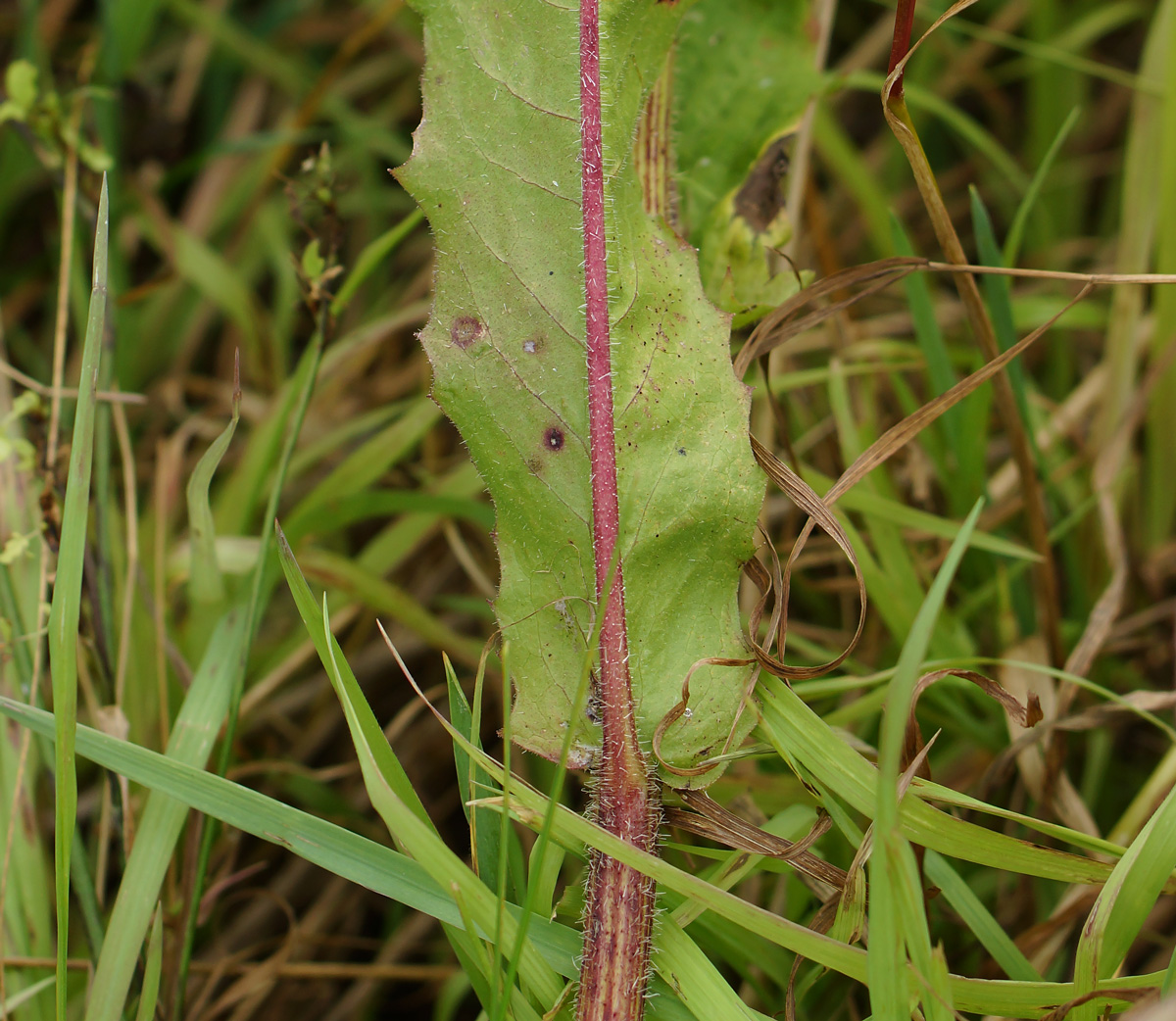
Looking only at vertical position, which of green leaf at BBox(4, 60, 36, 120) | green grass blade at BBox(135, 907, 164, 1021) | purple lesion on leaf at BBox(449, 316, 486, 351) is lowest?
green grass blade at BBox(135, 907, 164, 1021)

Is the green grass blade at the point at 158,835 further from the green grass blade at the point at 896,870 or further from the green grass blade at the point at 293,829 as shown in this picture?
the green grass blade at the point at 896,870

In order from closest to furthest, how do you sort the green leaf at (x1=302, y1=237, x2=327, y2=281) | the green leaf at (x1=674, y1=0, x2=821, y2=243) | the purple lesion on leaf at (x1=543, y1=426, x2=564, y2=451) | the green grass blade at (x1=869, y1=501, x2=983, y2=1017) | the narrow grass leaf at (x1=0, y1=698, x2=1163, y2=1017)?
the green grass blade at (x1=869, y1=501, x2=983, y2=1017) < the narrow grass leaf at (x1=0, y1=698, x2=1163, y2=1017) < the purple lesion on leaf at (x1=543, y1=426, x2=564, y2=451) < the green leaf at (x1=302, y1=237, x2=327, y2=281) < the green leaf at (x1=674, y1=0, x2=821, y2=243)

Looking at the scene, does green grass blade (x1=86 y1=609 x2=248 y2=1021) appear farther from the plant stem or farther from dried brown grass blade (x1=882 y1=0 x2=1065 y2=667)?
dried brown grass blade (x1=882 y1=0 x2=1065 y2=667)

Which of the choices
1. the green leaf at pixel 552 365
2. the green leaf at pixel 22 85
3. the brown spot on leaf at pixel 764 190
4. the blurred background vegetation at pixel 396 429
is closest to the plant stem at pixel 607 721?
the green leaf at pixel 552 365

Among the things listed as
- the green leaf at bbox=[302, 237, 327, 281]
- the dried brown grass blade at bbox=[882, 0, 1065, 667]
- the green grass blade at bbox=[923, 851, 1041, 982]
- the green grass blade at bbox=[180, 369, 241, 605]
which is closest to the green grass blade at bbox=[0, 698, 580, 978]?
the green grass blade at bbox=[180, 369, 241, 605]

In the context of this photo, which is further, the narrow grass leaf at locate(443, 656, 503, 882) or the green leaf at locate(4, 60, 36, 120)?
the green leaf at locate(4, 60, 36, 120)

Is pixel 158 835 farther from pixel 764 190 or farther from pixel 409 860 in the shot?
pixel 764 190
